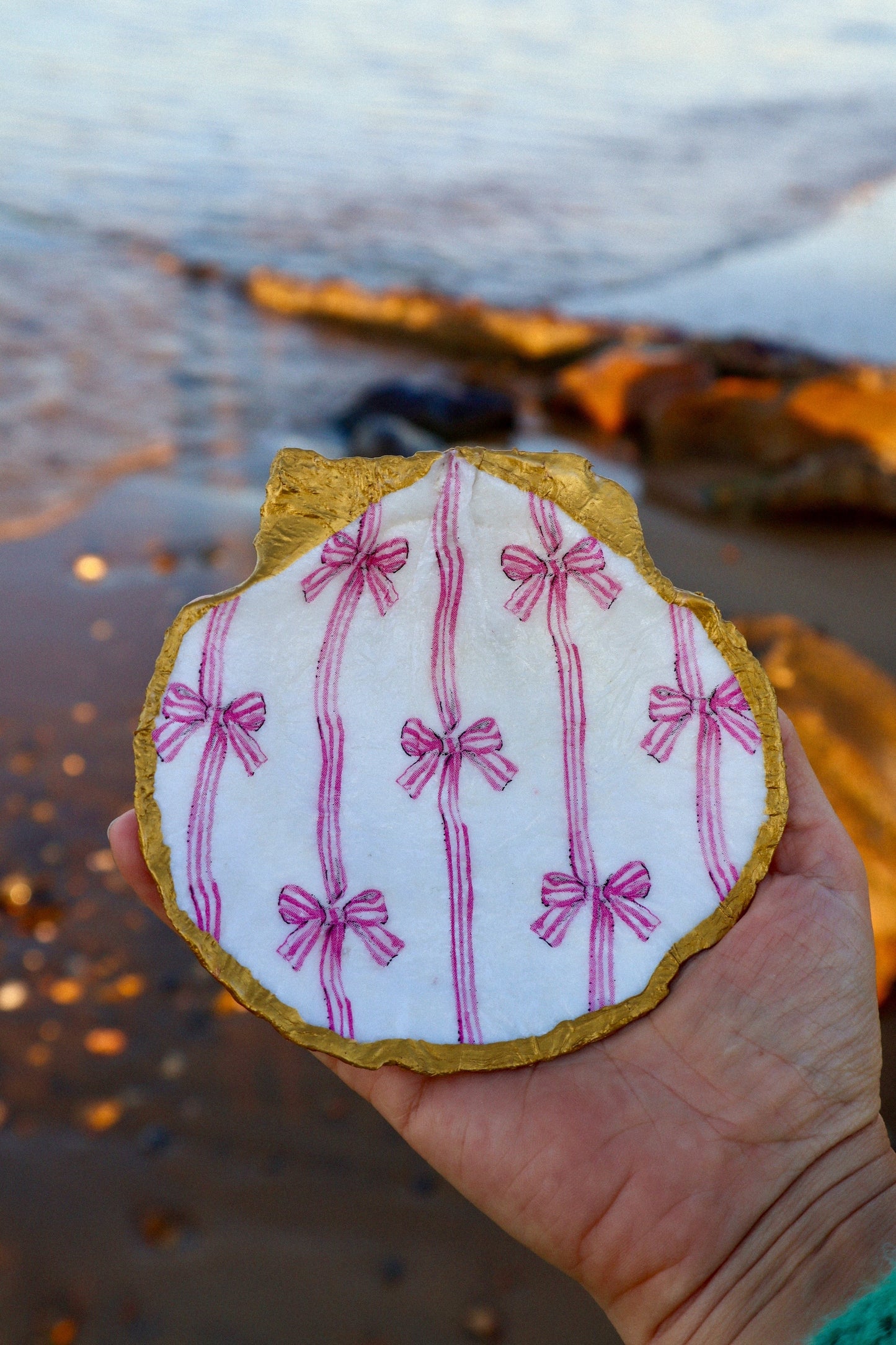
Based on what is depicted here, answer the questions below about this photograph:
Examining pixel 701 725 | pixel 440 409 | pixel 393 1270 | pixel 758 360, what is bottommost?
pixel 393 1270

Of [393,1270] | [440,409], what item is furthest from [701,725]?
[440,409]

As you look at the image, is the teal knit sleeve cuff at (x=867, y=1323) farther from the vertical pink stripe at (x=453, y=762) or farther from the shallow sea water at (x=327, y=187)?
the shallow sea water at (x=327, y=187)

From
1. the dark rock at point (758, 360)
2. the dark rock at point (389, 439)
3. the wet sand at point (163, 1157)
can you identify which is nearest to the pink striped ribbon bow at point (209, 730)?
the wet sand at point (163, 1157)

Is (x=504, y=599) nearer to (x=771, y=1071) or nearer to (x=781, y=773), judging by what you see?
(x=781, y=773)

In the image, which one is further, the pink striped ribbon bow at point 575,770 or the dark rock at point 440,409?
the dark rock at point 440,409

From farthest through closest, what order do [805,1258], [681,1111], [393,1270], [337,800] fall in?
[393,1270] < [337,800] < [681,1111] < [805,1258]

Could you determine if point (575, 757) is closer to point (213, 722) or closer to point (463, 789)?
point (463, 789)

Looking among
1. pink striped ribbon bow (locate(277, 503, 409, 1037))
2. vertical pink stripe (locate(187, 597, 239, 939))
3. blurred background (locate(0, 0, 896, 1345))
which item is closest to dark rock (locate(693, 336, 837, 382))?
blurred background (locate(0, 0, 896, 1345))
